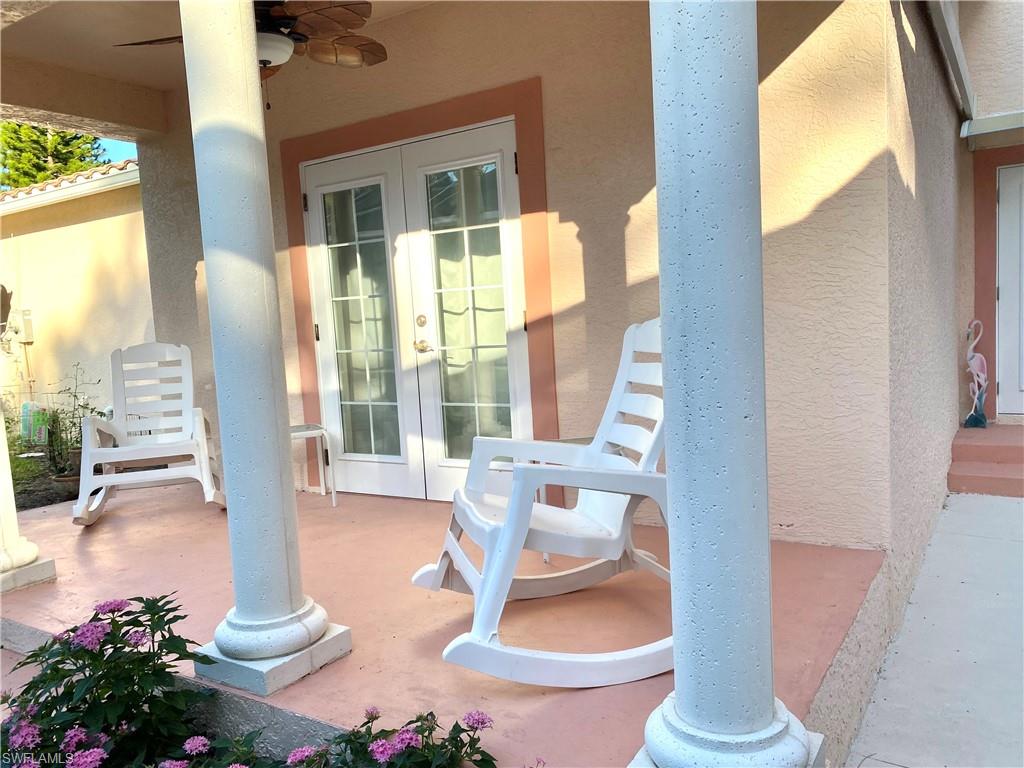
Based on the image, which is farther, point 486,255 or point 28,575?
point 486,255

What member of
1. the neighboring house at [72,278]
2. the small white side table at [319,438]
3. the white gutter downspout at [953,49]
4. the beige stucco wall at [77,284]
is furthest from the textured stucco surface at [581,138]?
the beige stucco wall at [77,284]

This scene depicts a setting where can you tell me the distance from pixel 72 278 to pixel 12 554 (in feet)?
21.4

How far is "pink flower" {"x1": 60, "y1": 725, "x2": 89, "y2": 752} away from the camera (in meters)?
1.77

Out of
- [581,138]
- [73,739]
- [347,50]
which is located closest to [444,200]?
[581,138]

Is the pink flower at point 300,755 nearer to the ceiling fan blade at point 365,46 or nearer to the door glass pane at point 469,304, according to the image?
the door glass pane at point 469,304

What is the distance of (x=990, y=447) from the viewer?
4.71 meters

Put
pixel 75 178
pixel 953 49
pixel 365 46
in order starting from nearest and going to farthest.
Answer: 1. pixel 365 46
2. pixel 953 49
3. pixel 75 178

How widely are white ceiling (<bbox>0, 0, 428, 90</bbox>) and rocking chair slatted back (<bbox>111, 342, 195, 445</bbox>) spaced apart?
1.73 metres

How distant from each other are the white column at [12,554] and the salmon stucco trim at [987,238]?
6.38 meters

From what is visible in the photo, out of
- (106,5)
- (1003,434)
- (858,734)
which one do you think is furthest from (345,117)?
(1003,434)

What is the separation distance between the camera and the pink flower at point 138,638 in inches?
77.0

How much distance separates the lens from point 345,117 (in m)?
4.16

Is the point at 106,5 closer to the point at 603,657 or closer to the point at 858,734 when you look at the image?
the point at 603,657

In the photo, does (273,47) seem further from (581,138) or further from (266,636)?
(266,636)
